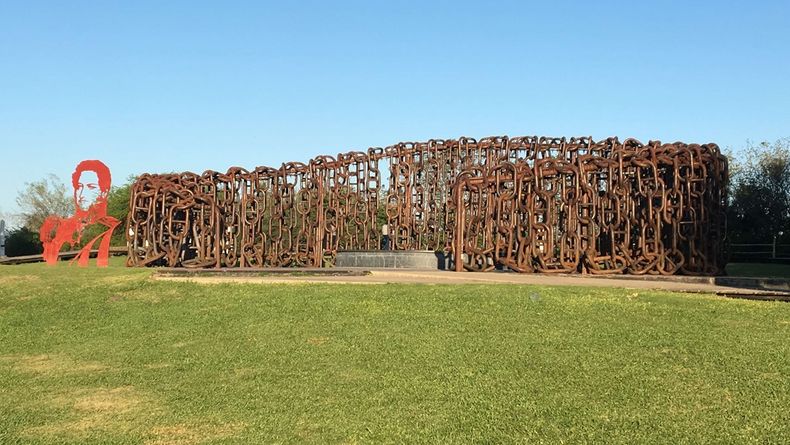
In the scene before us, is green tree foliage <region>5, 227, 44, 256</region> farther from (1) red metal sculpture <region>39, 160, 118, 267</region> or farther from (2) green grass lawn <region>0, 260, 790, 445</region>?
(2) green grass lawn <region>0, 260, 790, 445</region>

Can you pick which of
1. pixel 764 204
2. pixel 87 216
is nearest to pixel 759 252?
pixel 764 204

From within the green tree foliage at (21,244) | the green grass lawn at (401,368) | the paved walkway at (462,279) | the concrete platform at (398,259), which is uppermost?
the green tree foliage at (21,244)

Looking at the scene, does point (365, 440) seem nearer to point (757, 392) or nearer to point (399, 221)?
point (757, 392)

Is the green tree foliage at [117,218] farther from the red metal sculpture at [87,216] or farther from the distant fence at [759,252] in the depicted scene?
the distant fence at [759,252]

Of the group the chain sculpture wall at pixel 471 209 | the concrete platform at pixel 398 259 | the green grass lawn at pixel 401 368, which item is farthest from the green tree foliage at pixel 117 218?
the green grass lawn at pixel 401 368

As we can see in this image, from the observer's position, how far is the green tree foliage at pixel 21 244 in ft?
106

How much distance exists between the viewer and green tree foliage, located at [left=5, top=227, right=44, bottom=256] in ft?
106

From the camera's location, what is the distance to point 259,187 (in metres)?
20.9

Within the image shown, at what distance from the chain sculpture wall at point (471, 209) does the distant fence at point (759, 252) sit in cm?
1246

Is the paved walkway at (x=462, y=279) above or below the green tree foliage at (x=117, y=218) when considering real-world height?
below

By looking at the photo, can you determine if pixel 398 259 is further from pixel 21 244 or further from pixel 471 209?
pixel 21 244

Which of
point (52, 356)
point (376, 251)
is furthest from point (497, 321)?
point (376, 251)

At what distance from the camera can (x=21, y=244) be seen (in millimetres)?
32688

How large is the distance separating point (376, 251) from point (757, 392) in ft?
48.1
